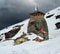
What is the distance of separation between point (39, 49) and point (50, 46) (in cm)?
53

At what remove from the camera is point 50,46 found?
35.8ft

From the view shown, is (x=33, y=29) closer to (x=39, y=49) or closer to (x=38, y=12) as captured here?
(x=38, y=12)

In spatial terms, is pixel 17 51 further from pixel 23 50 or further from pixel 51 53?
pixel 51 53

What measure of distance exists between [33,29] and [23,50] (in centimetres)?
2974

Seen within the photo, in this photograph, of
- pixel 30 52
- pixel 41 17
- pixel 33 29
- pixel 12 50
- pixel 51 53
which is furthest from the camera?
pixel 41 17

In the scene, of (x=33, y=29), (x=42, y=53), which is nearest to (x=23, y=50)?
(x=42, y=53)

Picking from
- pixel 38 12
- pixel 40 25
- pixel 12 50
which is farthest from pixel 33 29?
pixel 12 50

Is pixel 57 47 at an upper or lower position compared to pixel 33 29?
lower

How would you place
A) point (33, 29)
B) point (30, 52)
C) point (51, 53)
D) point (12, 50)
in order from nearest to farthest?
1. point (51, 53)
2. point (30, 52)
3. point (12, 50)
4. point (33, 29)

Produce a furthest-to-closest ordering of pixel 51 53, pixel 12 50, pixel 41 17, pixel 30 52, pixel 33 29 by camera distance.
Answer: pixel 41 17 < pixel 33 29 < pixel 12 50 < pixel 30 52 < pixel 51 53

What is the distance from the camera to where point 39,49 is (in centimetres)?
1081

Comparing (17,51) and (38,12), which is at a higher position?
(38,12)

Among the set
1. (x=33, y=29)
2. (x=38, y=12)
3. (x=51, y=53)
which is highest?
(x=38, y=12)

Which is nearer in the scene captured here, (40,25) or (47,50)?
(47,50)
